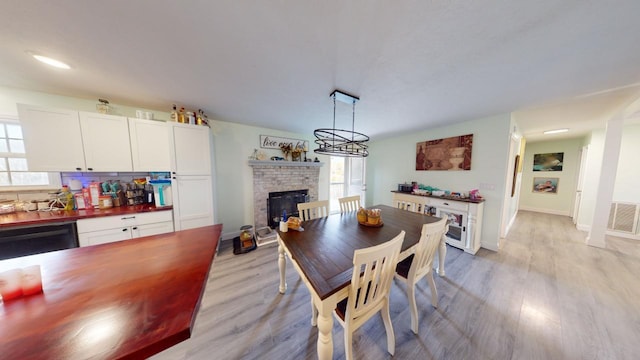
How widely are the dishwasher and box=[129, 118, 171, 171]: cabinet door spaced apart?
852 mm

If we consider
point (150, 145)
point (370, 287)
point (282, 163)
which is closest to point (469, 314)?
point (370, 287)

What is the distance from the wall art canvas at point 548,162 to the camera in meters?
4.67

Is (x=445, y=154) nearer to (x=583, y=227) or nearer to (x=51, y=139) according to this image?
(x=583, y=227)

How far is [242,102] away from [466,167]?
3.74 m

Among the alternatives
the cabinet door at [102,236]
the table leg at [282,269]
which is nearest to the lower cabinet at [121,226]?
the cabinet door at [102,236]

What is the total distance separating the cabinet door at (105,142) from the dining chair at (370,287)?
301cm

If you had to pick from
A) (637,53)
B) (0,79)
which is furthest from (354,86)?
(0,79)

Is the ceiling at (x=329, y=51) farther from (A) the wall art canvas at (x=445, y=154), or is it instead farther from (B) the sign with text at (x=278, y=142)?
(B) the sign with text at (x=278, y=142)

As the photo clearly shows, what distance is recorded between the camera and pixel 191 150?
2467 mm

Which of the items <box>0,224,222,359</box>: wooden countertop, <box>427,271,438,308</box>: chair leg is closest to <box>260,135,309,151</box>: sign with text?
<box>0,224,222,359</box>: wooden countertop

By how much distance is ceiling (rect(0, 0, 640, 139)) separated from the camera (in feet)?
3.22

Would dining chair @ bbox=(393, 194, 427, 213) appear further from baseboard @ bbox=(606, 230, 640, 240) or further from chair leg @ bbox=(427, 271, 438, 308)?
baseboard @ bbox=(606, 230, 640, 240)

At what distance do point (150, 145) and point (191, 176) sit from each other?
1.98 ft

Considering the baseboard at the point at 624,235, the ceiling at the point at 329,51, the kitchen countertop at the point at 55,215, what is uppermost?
the ceiling at the point at 329,51
